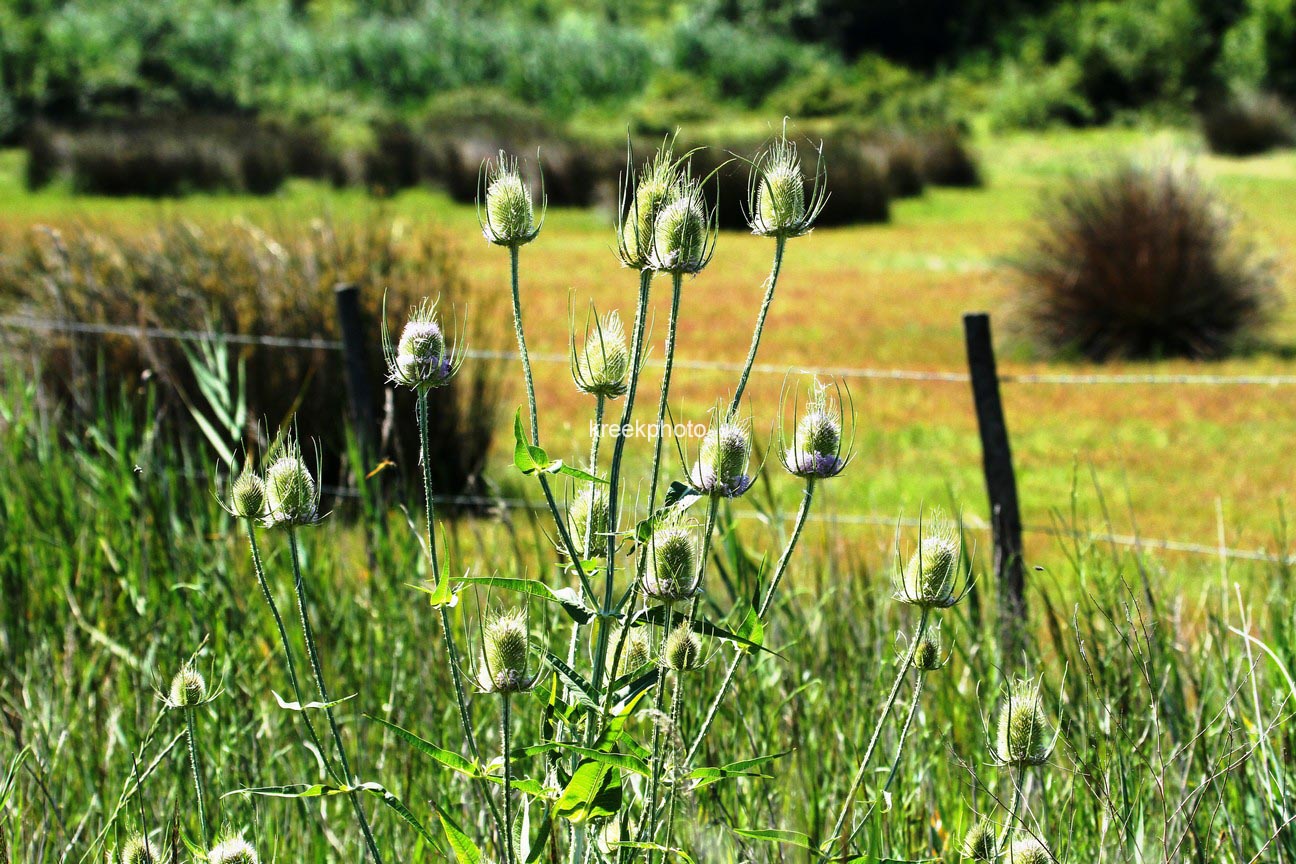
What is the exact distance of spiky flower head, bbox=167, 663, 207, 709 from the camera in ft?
4.63

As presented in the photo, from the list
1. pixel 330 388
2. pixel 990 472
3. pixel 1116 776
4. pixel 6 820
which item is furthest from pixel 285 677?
pixel 330 388

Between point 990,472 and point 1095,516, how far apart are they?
10.2 ft

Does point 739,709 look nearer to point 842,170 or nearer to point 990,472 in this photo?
point 990,472

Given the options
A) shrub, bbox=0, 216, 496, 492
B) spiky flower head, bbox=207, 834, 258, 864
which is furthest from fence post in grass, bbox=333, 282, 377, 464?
spiky flower head, bbox=207, 834, 258, 864

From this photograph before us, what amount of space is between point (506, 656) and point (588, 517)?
193mm

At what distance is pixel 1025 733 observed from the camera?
1.40 metres

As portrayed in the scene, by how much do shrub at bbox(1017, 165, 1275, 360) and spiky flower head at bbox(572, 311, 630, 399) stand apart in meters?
8.93

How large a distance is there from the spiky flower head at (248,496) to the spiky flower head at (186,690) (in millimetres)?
182

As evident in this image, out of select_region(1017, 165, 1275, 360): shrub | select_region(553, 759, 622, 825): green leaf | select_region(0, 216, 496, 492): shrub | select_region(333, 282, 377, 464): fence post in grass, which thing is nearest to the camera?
select_region(553, 759, 622, 825): green leaf

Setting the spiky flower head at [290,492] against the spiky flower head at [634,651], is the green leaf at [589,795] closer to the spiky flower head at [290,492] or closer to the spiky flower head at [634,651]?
the spiky flower head at [634,651]

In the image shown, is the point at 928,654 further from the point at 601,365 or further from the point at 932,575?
the point at 601,365

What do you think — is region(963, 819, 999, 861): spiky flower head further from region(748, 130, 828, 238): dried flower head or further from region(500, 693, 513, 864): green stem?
region(748, 130, 828, 238): dried flower head

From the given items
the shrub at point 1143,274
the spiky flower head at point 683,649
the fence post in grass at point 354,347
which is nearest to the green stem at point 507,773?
the spiky flower head at point 683,649

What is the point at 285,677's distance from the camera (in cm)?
282
